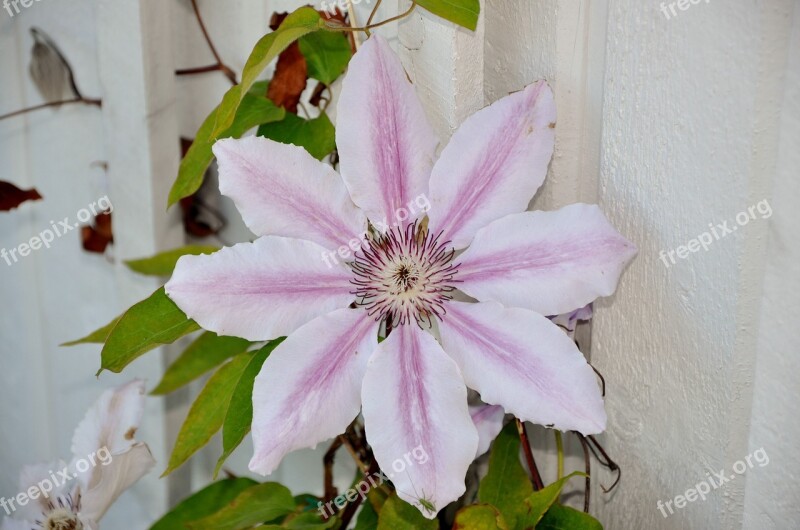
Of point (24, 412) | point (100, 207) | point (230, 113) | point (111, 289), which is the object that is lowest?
point (24, 412)

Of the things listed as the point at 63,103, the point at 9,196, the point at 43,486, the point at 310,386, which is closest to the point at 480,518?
the point at 310,386

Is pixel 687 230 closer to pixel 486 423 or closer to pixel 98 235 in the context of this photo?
pixel 486 423

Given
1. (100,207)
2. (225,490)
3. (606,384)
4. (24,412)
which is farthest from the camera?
(24,412)

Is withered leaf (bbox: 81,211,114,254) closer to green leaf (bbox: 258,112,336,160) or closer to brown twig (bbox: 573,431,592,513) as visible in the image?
green leaf (bbox: 258,112,336,160)

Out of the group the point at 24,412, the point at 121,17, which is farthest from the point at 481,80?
the point at 24,412

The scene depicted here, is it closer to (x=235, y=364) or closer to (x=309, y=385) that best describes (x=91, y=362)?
(x=235, y=364)

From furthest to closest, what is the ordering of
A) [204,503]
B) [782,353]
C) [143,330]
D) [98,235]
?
[98,235], [204,503], [143,330], [782,353]
